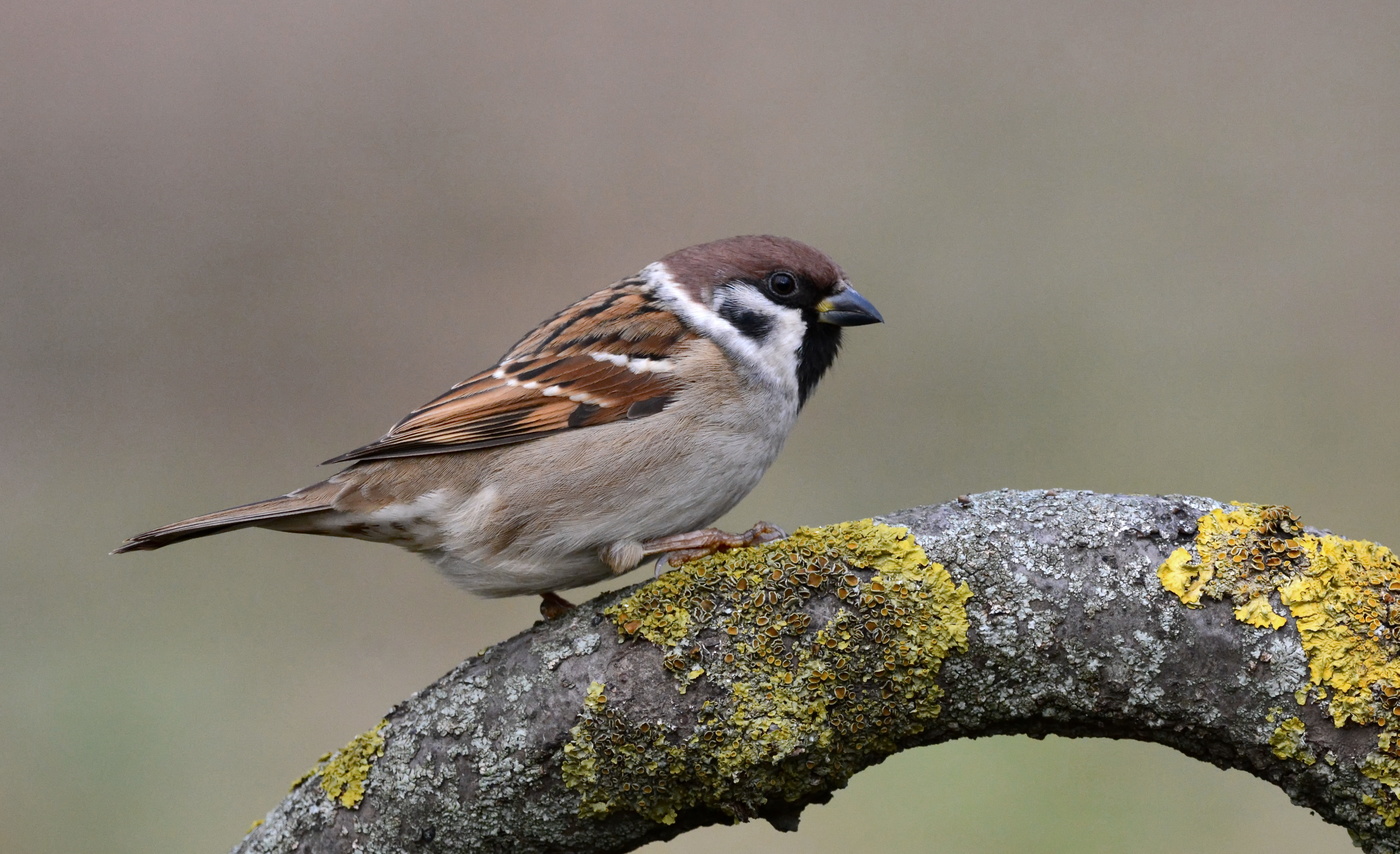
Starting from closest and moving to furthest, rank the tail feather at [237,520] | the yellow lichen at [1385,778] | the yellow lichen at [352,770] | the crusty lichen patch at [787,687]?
the yellow lichen at [1385,778], the crusty lichen patch at [787,687], the yellow lichen at [352,770], the tail feather at [237,520]

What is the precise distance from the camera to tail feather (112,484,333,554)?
7.21 feet

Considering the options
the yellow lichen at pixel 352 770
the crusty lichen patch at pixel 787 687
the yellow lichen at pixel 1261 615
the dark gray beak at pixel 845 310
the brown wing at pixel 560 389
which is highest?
the dark gray beak at pixel 845 310

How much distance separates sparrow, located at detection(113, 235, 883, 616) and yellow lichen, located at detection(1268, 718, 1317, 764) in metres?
0.94

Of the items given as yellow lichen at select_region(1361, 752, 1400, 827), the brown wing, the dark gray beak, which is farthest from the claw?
yellow lichen at select_region(1361, 752, 1400, 827)

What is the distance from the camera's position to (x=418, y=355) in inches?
226

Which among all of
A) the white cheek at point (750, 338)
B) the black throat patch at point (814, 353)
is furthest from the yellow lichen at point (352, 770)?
the black throat patch at point (814, 353)

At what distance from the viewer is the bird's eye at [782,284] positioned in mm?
2695

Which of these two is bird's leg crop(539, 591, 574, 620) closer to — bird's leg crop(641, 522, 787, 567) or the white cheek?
bird's leg crop(641, 522, 787, 567)

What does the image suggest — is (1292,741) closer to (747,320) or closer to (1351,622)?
(1351,622)

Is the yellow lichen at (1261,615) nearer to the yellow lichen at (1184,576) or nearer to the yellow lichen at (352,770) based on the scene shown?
the yellow lichen at (1184,576)

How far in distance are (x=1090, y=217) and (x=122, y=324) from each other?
454 cm

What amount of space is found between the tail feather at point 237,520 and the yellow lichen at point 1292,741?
1681 millimetres

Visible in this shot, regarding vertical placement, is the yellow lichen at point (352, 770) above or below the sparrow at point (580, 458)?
below

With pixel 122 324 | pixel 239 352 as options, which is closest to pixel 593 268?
pixel 239 352
